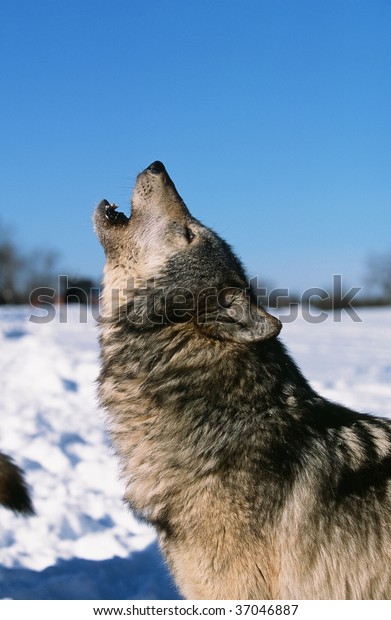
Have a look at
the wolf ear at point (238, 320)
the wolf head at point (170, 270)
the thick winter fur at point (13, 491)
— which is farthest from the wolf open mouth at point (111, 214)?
the thick winter fur at point (13, 491)

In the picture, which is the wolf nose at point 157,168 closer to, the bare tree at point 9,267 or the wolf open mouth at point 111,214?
the wolf open mouth at point 111,214

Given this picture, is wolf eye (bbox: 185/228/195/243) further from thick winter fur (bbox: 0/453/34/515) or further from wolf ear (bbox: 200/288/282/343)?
thick winter fur (bbox: 0/453/34/515)

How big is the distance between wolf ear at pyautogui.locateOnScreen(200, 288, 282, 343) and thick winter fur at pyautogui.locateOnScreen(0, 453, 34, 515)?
1761mm

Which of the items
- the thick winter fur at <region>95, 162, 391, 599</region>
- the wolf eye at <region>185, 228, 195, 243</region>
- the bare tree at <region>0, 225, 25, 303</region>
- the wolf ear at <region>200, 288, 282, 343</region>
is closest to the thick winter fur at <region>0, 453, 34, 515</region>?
the thick winter fur at <region>95, 162, 391, 599</region>

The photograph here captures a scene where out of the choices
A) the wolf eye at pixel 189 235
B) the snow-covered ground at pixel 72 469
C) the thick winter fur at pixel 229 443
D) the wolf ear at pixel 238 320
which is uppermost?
the wolf eye at pixel 189 235

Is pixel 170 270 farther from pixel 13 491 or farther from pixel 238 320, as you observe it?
pixel 13 491

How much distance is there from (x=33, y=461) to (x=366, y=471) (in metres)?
5.43

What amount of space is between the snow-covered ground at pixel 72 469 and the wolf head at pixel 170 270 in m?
1.19

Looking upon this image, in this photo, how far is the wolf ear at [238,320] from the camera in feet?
12.0

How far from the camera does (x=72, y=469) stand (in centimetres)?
809
